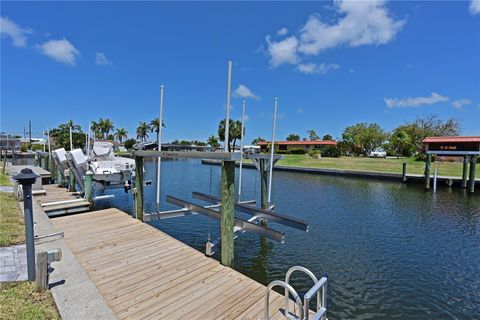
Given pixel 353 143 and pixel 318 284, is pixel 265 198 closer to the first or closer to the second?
pixel 318 284

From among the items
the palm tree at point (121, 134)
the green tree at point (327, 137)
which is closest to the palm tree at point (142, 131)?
the palm tree at point (121, 134)

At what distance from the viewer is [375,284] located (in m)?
6.42

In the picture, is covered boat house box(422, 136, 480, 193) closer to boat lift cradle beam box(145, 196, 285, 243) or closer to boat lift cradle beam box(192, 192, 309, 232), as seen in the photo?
boat lift cradle beam box(192, 192, 309, 232)

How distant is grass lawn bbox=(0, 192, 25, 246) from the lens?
6.00m

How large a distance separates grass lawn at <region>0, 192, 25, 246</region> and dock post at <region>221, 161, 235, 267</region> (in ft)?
14.7

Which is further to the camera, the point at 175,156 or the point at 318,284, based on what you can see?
the point at 175,156

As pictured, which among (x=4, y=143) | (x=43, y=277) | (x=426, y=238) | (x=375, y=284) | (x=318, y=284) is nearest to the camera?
(x=318, y=284)

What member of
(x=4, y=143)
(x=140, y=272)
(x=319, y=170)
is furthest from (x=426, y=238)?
(x=4, y=143)

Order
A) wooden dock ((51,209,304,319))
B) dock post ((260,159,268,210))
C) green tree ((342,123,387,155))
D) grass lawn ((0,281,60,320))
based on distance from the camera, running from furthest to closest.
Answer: green tree ((342,123,387,155)), dock post ((260,159,268,210)), wooden dock ((51,209,304,319)), grass lawn ((0,281,60,320))

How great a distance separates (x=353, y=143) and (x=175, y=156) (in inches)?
2389

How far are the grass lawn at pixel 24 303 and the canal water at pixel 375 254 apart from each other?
4.23 metres

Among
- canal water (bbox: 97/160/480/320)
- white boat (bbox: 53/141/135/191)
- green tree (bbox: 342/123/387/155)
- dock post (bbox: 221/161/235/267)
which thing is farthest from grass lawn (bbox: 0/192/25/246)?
green tree (bbox: 342/123/387/155)

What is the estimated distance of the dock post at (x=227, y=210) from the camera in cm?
522

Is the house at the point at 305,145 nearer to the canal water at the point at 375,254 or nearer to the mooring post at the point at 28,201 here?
the canal water at the point at 375,254
